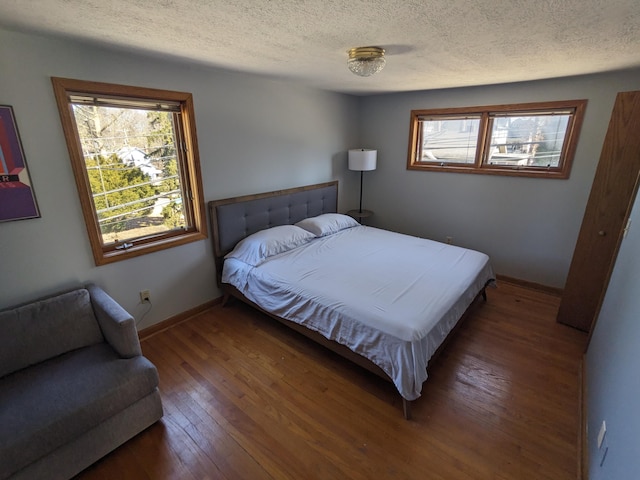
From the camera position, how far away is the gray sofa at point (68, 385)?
134 cm

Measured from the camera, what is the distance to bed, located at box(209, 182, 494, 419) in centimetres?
185

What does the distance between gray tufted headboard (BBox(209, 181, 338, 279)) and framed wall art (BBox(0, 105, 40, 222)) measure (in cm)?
123

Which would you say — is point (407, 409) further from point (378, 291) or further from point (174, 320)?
point (174, 320)

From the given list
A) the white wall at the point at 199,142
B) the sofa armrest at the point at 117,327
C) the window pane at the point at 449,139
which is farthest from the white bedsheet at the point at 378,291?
the window pane at the point at 449,139

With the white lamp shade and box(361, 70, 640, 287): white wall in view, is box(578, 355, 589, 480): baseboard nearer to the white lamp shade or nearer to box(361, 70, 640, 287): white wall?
box(361, 70, 640, 287): white wall

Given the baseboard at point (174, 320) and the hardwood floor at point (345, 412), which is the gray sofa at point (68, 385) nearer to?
the hardwood floor at point (345, 412)

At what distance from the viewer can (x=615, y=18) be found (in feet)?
4.55

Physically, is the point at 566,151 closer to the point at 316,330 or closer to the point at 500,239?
the point at 500,239

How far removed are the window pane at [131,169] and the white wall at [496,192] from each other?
2.73 meters

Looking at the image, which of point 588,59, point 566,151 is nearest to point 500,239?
point 566,151

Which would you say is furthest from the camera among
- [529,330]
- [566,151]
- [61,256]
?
[566,151]

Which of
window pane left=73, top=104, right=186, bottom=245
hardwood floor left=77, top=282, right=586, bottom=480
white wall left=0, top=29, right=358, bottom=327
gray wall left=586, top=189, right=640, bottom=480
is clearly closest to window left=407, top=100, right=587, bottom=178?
white wall left=0, top=29, right=358, bottom=327

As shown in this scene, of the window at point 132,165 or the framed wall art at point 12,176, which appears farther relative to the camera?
the window at point 132,165

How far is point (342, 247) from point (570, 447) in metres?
2.13
